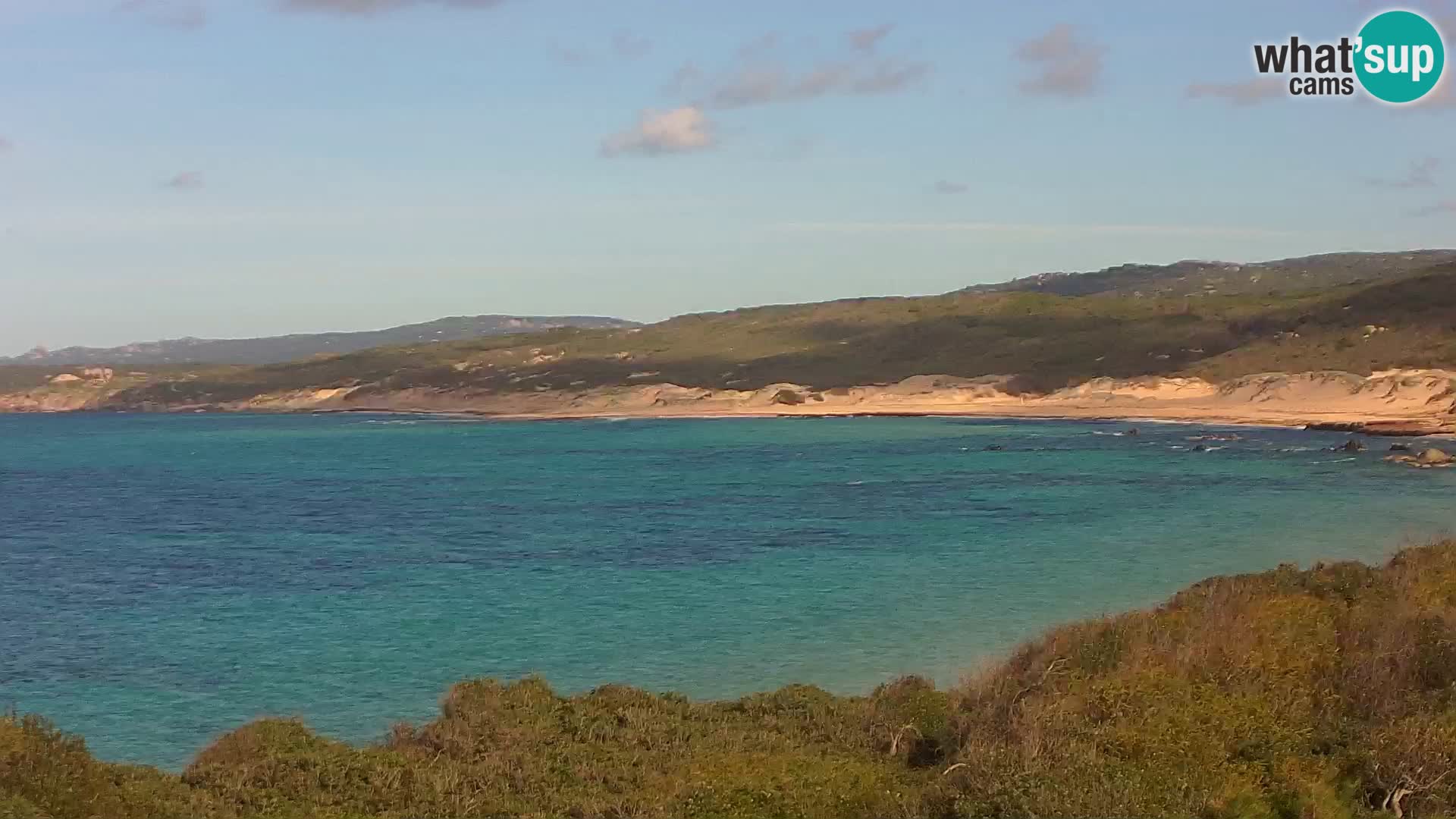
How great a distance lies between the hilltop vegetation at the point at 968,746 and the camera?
40.6 feet

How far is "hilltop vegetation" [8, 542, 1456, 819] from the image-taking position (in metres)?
12.4

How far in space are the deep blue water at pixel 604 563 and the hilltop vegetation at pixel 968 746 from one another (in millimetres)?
6998

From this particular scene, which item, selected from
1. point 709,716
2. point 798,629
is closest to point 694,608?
point 798,629

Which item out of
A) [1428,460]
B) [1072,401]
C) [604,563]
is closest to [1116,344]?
[1072,401]

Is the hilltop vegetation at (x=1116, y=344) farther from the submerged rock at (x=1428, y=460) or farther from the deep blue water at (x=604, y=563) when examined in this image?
the submerged rock at (x=1428, y=460)

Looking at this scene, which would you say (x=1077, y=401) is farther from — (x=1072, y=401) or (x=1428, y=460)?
(x=1428, y=460)

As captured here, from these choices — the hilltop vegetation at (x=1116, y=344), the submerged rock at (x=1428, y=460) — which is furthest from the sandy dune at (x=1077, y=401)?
the submerged rock at (x=1428, y=460)

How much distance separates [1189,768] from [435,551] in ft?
136

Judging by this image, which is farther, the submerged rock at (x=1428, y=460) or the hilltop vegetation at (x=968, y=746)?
the submerged rock at (x=1428, y=460)

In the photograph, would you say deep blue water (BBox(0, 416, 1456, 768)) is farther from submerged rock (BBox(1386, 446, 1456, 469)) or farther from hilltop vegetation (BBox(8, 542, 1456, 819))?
hilltop vegetation (BBox(8, 542, 1456, 819))

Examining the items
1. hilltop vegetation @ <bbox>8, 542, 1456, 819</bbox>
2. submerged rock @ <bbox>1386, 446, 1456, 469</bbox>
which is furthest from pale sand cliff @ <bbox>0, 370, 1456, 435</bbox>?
hilltop vegetation @ <bbox>8, 542, 1456, 819</bbox>

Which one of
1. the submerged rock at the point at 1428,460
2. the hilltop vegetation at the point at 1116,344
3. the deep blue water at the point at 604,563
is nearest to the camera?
the deep blue water at the point at 604,563

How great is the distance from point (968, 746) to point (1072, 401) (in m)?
136

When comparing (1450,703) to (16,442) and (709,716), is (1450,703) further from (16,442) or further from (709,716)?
(16,442)
